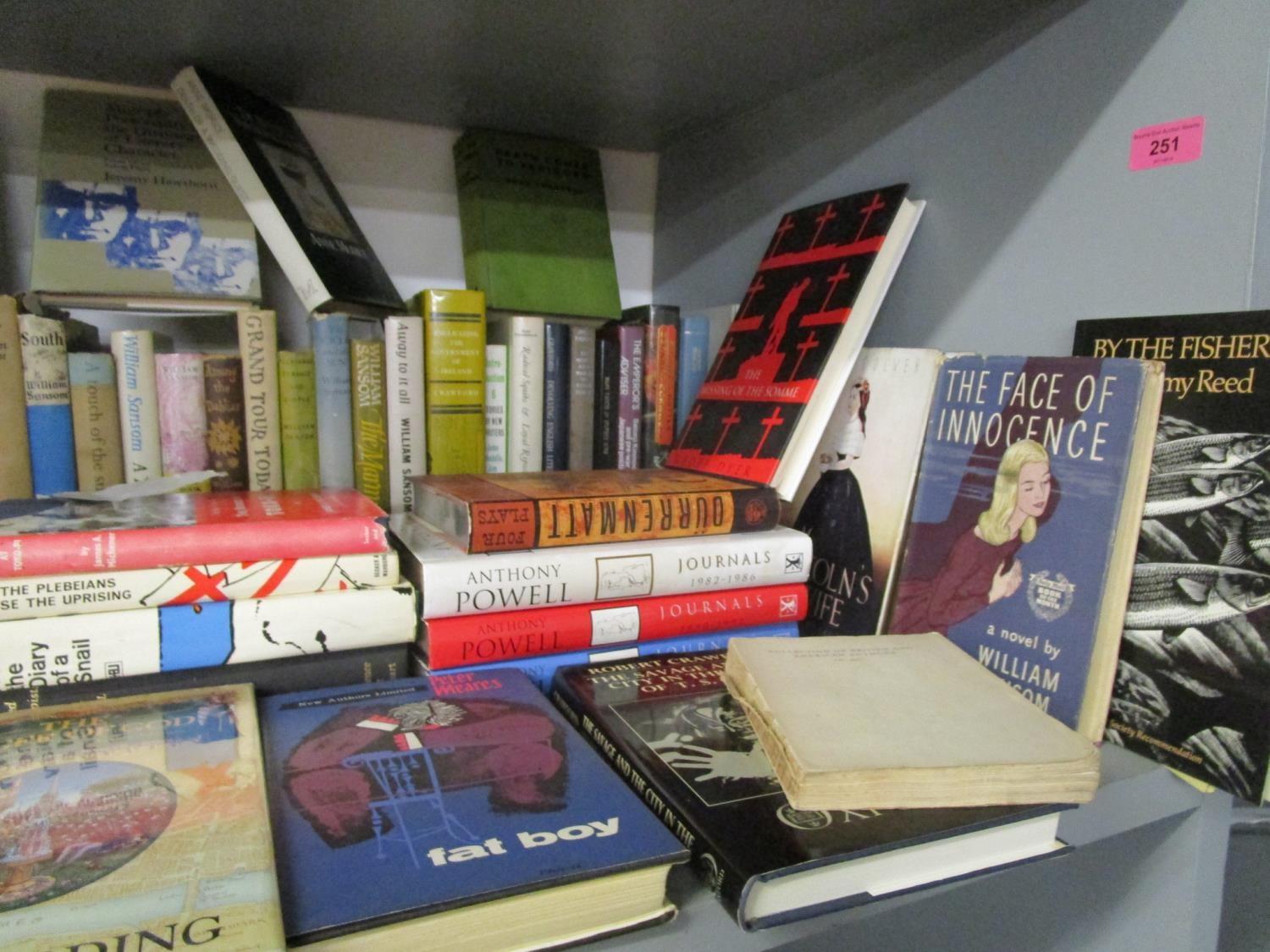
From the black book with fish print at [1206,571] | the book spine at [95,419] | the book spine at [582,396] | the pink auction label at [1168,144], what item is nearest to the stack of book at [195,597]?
the book spine at [95,419]

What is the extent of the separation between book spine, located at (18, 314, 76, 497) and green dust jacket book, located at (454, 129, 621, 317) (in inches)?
17.4

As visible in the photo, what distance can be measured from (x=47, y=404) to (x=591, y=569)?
53 cm

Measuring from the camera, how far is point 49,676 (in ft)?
1.63

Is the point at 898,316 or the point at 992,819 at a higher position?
the point at 898,316

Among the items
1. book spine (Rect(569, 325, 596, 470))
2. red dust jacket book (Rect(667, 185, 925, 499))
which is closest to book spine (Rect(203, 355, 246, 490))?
book spine (Rect(569, 325, 596, 470))

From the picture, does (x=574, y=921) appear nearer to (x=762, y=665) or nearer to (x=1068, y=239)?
(x=762, y=665)

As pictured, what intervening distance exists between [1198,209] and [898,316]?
0.91ft

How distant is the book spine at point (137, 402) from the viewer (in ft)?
2.41

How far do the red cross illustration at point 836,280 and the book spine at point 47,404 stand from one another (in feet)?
2.33

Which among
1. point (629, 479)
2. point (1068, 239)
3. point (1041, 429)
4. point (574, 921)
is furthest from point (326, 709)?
point (1068, 239)

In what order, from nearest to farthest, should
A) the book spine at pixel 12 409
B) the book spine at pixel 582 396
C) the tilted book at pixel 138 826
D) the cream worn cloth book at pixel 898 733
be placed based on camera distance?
the tilted book at pixel 138 826 → the cream worn cloth book at pixel 898 733 → the book spine at pixel 12 409 → the book spine at pixel 582 396

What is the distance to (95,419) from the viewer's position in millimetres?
727

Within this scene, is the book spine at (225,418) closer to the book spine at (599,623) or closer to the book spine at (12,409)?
the book spine at (12,409)

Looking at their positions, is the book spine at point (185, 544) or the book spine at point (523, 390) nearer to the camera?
the book spine at point (185, 544)
